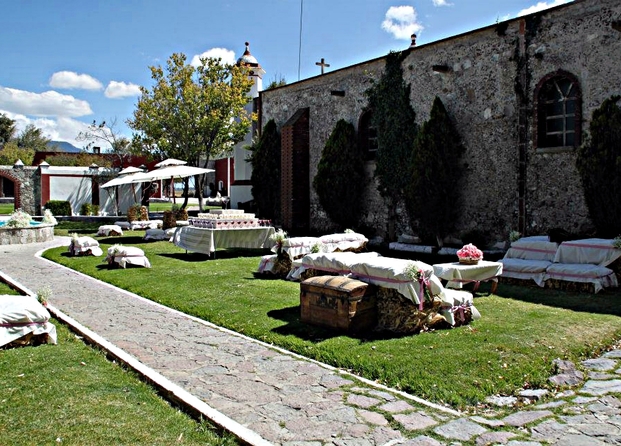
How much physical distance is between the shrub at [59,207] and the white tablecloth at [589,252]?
86.5ft

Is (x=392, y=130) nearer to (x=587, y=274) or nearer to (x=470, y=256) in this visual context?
(x=470, y=256)

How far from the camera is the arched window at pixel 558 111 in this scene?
12.2 m

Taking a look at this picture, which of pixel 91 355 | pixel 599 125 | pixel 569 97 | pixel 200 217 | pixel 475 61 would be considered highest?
pixel 475 61

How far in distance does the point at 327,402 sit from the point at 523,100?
10.6 meters

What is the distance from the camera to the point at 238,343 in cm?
657

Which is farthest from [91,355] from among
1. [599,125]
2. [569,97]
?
[569,97]

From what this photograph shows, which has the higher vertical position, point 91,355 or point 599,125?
point 599,125

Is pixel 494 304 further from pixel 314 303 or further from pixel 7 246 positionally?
pixel 7 246

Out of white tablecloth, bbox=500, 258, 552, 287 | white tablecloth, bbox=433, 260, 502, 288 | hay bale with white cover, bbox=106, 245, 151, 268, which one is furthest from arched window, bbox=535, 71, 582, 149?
hay bale with white cover, bbox=106, 245, 151, 268

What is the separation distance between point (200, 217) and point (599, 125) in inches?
367

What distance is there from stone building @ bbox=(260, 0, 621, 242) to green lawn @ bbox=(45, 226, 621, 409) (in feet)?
12.6

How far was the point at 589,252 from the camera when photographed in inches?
386

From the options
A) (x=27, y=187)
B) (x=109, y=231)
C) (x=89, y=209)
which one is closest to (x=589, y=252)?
(x=109, y=231)

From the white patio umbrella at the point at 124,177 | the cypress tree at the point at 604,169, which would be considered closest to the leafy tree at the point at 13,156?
the white patio umbrella at the point at 124,177
